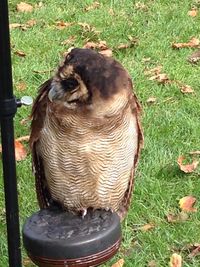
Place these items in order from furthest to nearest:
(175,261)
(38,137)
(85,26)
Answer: (85,26) < (175,261) < (38,137)

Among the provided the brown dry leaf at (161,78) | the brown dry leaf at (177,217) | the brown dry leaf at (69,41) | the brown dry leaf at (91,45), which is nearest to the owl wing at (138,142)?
the brown dry leaf at (177,217)

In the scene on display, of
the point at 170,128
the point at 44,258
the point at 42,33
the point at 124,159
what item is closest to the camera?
the point at 44,258

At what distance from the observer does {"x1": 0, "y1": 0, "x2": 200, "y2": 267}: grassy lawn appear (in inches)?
144

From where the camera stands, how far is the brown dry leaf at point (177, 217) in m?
3.76

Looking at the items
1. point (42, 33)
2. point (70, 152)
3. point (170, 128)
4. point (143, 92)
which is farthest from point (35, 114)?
point (42, 33)

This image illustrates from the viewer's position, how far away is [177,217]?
380 cm

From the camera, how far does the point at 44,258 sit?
238cm

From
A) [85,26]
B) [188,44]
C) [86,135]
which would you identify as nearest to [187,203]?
[86,135]

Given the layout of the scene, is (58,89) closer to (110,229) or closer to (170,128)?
(110,229)

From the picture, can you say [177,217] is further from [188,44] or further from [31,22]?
[31,22]

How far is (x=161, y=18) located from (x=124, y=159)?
13.2 ft

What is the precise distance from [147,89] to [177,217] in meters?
1.64

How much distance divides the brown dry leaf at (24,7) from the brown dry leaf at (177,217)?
369 cm

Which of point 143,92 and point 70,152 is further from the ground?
point 70,152
